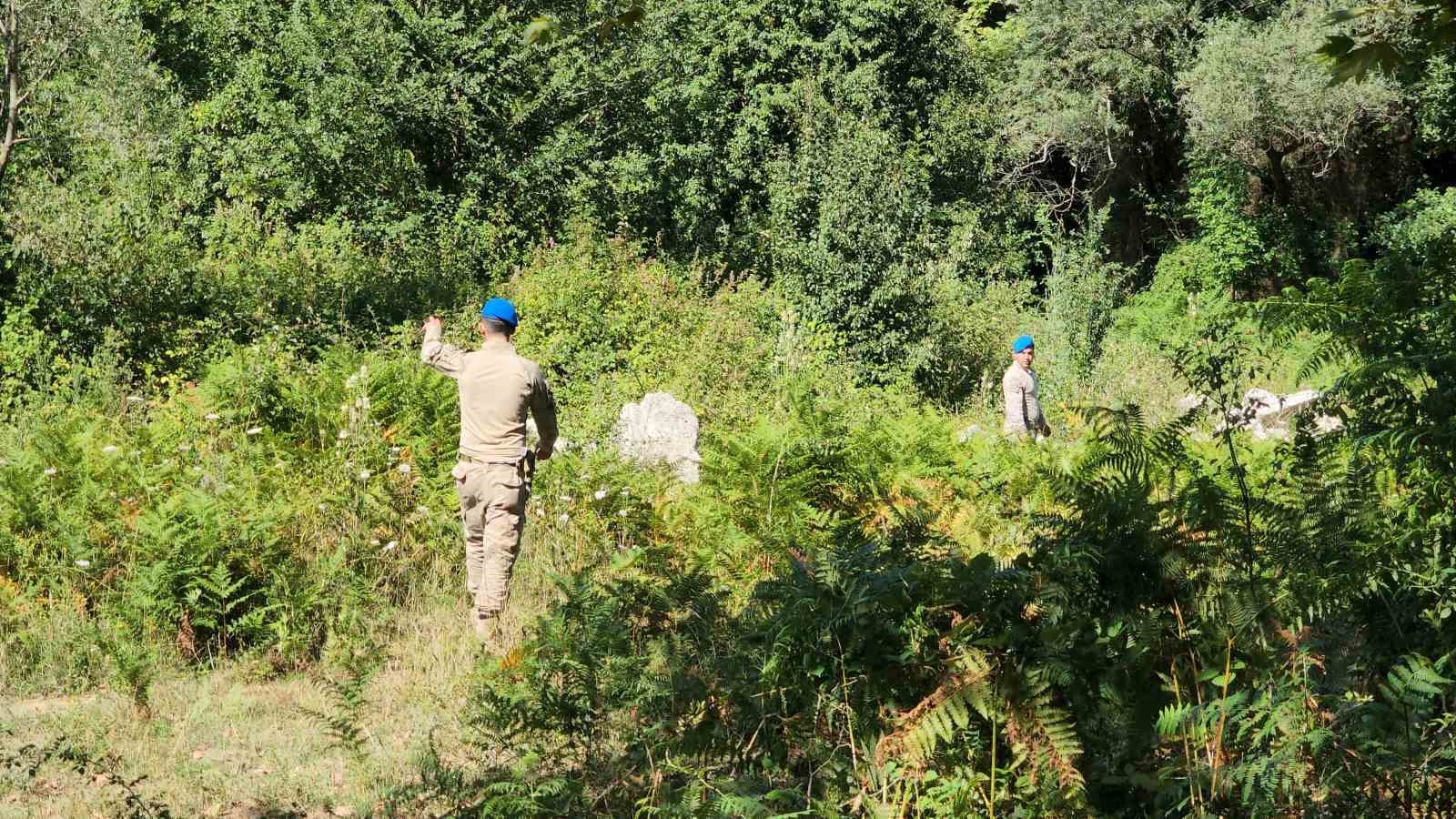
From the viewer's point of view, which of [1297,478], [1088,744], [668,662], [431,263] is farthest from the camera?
[431,263]

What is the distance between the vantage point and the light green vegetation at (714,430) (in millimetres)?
4055

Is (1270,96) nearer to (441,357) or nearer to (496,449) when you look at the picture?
(441,357)

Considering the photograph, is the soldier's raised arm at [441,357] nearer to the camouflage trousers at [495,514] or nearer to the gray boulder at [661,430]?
the camouflage trousers at [495,514]

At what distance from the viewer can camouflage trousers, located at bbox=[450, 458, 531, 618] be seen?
696cm

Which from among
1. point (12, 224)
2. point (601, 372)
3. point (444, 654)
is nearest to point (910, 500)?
point (444, 654)

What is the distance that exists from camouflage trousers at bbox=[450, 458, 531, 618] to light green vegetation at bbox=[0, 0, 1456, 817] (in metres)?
0.48

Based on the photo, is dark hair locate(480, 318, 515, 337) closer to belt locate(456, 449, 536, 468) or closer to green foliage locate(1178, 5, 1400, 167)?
belt locate(456, 449, 536, 468)

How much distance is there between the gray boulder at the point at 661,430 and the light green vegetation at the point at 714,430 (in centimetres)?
56

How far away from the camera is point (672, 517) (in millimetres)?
8398

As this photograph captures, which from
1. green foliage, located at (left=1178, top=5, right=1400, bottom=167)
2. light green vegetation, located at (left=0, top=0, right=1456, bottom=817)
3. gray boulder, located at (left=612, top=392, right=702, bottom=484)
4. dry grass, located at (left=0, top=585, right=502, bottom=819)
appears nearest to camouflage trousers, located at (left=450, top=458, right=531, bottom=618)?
dry grass, located at (left=0, top=585, right=502, bottom=819)

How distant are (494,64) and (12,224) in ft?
27.2

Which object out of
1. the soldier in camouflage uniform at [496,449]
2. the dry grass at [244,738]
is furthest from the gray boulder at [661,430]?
the dry grass at [244,738]

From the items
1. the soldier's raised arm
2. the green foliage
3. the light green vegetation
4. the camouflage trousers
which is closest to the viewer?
the light green vegetation

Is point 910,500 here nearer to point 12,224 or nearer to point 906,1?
point 12,224
